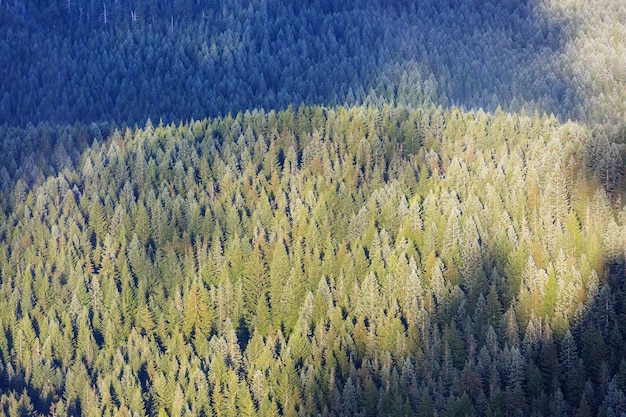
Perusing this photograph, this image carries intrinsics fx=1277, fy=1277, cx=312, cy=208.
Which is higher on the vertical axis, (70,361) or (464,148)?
(464,148)

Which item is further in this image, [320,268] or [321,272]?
[320,268]

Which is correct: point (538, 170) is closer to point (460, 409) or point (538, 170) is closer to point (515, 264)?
point (515, 264)

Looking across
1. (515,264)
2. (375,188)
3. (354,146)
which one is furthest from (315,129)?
(515,264)

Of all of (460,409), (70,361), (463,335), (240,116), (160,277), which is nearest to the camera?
(460,409)
